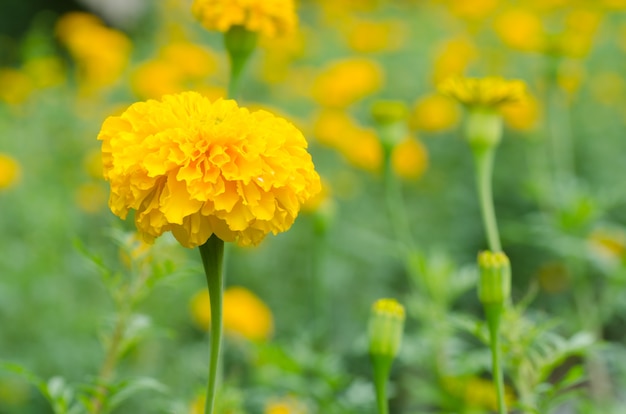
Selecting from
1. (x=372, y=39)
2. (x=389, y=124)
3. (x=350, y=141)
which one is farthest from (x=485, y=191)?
(x=372, y=39)

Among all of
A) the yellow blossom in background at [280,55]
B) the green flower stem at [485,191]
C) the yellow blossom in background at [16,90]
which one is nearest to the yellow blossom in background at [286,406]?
the green flower stem at [485,191]

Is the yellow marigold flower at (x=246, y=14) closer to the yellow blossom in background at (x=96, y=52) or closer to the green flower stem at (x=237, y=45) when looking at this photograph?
the green flower stem at (x=237, y=45)

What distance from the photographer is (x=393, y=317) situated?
1.03 metres

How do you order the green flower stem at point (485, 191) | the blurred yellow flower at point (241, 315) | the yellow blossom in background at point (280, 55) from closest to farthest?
the green flower stem at point (485, 191) < the blurred yellow flower at point (241, 315) < the yellow blossom in background at point (280, 55)

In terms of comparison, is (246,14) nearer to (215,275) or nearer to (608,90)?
(215,275)

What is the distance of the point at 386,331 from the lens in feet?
3.40

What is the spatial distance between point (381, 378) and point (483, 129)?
450 mm

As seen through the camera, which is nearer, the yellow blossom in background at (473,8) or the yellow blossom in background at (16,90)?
the yellow blossom in background at (16,90)

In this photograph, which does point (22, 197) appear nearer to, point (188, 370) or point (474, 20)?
point (188, 370)

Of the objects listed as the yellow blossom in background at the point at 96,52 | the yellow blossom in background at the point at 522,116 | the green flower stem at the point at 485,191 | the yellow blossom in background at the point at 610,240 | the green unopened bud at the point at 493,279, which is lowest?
the green unopened bud at the point at 493,279

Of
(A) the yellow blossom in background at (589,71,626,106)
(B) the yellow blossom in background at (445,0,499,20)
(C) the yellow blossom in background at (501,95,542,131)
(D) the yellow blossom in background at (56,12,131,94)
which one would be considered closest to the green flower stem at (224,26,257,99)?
(C) the yellow blossom in background at (501,95,542,131)

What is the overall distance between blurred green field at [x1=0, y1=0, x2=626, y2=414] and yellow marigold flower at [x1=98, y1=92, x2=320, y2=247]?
291 millimetres

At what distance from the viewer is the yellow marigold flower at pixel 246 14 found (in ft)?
4.13

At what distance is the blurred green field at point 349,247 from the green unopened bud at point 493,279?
0.26 ft
